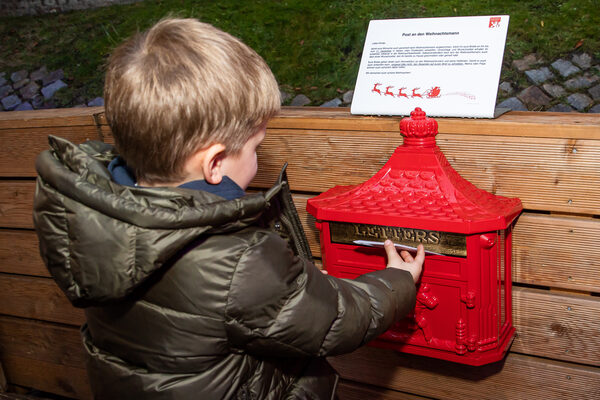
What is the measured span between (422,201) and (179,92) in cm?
73

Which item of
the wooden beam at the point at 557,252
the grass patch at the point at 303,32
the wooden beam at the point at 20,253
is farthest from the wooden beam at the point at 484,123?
the wooden beam at the point at 20,253

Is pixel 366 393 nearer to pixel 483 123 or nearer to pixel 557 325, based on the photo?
pixel 557 325

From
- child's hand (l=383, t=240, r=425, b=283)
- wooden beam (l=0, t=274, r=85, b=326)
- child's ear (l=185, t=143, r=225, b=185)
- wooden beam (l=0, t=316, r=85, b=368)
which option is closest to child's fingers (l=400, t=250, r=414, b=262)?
child's hand (l=383, t=240, r=425, b=283)

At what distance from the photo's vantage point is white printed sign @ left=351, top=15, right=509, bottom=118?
1604 millimetres

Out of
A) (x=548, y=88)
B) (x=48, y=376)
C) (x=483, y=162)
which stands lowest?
(x=48, y=376)

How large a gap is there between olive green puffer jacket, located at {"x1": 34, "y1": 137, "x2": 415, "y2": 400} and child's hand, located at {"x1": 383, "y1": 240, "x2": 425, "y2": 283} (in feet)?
0.63

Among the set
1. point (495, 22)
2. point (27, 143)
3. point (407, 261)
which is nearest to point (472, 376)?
point (407, 261)

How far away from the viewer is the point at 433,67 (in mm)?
1687

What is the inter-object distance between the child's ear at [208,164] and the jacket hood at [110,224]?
0.09 meters

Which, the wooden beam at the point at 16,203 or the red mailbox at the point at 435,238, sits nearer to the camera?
the red mailbox at the point at 435,238

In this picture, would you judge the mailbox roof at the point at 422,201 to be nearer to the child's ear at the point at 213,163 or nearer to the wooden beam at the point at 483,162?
the wooden beam at the point at 483,162

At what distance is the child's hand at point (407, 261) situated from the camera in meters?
1.46

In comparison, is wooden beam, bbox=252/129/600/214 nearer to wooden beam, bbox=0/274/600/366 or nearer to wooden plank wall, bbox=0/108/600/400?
wooden plank wall, bbox=0/108/600/400

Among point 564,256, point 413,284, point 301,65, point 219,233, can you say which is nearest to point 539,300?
point 564,256
